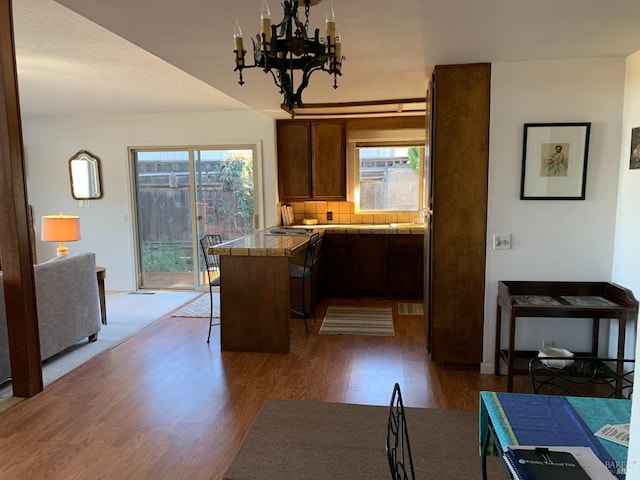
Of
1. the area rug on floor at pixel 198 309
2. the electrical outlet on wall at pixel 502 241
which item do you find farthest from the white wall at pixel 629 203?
the area rug on floor at pixel 198 309

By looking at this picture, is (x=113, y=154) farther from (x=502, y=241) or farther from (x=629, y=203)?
(x=629, y=203)

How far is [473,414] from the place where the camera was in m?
2.68

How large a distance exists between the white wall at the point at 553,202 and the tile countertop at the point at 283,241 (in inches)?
65.0

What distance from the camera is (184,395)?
3.04 m

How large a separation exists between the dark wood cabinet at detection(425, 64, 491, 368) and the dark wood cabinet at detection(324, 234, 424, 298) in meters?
1.96

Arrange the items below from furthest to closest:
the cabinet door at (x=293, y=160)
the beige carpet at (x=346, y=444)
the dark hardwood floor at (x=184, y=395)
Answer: the cabinet door at (x=293, y=160) → the dark hardwood floor at (x=184, y=395) → the beige carpet at (x=346, y=444)

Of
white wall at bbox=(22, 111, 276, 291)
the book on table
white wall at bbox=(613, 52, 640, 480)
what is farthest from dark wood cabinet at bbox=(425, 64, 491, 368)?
white wall at bbox=(22, 111, 276, 291)

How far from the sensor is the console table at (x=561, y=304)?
9.24 feet

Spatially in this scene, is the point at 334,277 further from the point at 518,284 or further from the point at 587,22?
the point at 587,22

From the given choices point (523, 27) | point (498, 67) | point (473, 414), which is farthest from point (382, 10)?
point (473, 414)

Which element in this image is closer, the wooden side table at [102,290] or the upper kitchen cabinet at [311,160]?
the wooden side table at [102,290]

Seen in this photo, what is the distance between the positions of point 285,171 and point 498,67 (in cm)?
331

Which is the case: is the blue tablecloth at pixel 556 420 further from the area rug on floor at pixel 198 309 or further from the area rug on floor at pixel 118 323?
the area rug on floor at pixel 198 309

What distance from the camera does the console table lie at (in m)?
2.82
